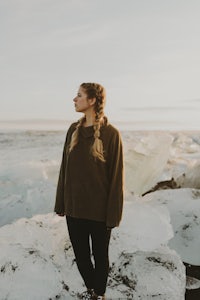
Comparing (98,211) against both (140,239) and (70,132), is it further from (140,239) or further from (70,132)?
(140,239)

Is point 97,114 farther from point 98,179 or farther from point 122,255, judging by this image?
point 122,255

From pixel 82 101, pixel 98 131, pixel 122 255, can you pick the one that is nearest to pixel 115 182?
pixel 98 131

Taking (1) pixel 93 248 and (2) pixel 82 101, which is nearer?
(2) pixel 82 101

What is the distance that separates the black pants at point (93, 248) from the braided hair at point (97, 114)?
43 cm

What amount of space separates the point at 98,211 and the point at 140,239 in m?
0.88

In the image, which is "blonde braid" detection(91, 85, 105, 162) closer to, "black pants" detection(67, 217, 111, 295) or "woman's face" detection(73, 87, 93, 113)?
"woman's face" detection(73, 87, 93, 113)

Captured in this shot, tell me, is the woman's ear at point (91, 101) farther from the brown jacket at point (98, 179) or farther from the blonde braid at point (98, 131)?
the brown jacket at point (98, 179)

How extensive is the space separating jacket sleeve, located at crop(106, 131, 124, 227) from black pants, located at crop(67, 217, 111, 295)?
0.10 metres

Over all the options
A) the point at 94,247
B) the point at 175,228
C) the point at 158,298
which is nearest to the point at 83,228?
the point at 94,247

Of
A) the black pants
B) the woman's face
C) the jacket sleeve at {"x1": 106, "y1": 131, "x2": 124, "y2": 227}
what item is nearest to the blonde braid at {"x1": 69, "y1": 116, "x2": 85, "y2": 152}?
the woman's face

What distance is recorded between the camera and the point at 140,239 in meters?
3.34

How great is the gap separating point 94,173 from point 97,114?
0.36 meters

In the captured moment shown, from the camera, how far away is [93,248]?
2.72 m

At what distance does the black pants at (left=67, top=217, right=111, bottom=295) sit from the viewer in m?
2.65
